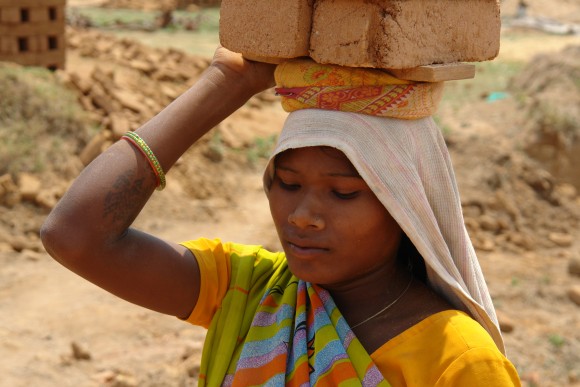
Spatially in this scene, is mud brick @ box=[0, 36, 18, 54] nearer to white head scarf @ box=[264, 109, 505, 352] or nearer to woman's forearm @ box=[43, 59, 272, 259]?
woman's forearm @ box=[43, 59, 272, 259]

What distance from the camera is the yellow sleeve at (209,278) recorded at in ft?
7.43

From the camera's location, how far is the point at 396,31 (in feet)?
6.28

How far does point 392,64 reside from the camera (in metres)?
1.91

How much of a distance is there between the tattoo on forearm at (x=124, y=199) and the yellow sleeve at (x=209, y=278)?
A: 197 millimetres

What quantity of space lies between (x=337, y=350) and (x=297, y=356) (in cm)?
11

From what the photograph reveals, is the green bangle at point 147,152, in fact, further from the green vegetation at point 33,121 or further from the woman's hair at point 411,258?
the green vegetation at point 33,121

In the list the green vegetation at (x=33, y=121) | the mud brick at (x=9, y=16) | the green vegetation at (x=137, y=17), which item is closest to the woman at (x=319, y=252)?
the green vegetation at (x=33, y=121)

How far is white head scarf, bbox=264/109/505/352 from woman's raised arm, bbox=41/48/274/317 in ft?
1.15

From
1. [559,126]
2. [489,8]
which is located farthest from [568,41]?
[489,8]

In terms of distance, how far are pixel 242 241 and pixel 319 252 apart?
5.25 metres

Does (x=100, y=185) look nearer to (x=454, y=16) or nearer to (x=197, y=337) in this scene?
(x=454, y=16)

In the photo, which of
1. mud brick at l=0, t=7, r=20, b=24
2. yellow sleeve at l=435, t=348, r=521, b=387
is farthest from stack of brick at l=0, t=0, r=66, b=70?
yellow sleeve at l=435, t=348, r=521, b=387

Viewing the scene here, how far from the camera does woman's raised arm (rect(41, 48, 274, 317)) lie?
2150 millimetres

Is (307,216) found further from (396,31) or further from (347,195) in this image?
(396,31)
